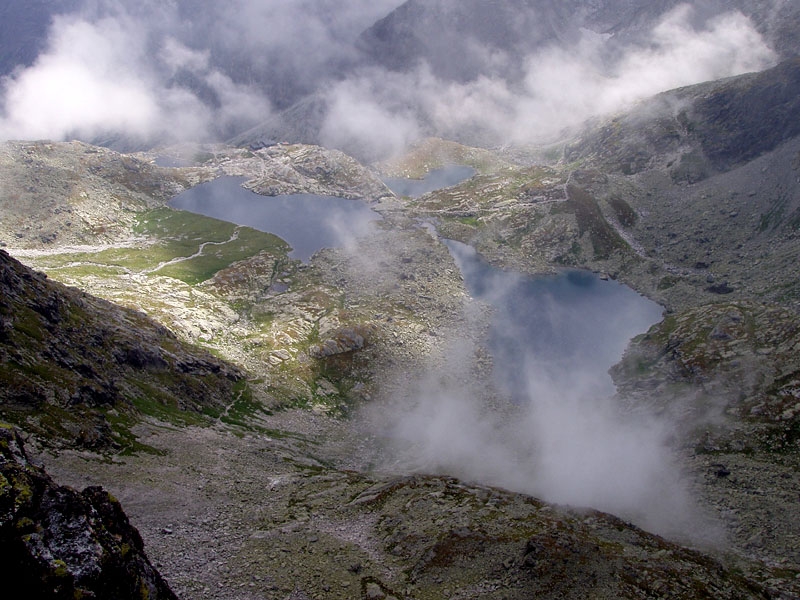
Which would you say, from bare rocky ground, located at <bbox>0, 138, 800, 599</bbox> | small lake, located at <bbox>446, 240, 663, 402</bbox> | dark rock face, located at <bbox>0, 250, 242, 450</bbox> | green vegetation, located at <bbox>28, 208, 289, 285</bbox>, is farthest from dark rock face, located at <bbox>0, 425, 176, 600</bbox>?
green vegetation, located at <bbox>28, 208, 289, 285</bbox>

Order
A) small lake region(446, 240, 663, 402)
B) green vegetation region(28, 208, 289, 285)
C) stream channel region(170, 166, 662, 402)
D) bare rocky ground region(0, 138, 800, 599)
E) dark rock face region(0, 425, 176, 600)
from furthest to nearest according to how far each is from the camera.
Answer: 1. green vegetation region(28, 208, 289, 285)
2. stream channel region(170, 166, 662, 402)
3. small lake region(446, 240, 663, 402)
4. bare rocky ground region(0, 138, 800, 599)
5. dark rock face region(0, 425, 176, 600)

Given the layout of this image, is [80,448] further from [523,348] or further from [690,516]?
[523,348]

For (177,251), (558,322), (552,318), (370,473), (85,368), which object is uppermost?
(552,318)

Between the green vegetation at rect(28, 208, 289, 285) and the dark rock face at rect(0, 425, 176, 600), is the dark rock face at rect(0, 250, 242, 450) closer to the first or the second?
the dark rock face at rect(0, 425, 176, 600)

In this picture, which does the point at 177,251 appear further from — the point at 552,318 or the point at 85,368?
the point at 552,318

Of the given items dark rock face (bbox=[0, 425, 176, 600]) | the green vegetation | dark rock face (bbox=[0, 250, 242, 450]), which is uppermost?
the green vegetation

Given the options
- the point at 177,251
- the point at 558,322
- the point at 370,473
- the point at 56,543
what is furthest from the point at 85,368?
the point at 177,251

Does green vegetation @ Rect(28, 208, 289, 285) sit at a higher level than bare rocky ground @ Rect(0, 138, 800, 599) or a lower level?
higher
